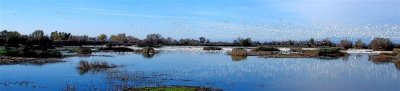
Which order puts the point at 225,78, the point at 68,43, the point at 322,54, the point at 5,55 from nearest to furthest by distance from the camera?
the point at 225,78 → the point at 5,55 → the point at 322,54 → the point at 68,43

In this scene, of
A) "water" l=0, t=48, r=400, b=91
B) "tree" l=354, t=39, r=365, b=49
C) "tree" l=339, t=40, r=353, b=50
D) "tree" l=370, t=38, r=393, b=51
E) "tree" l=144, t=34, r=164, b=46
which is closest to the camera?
"water" l=0, t=48, r=400, b=91

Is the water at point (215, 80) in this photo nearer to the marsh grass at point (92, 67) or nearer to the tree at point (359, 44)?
the marsh grass at point (92, 67)

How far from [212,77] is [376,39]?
49.9 m

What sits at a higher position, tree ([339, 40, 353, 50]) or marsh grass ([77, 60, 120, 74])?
tree ([339, 40, 353, 50])

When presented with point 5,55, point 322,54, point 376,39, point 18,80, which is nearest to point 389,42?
point 376,39

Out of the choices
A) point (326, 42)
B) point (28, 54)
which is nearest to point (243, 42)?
point (326, 42)

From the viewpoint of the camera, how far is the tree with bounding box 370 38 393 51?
218 ft

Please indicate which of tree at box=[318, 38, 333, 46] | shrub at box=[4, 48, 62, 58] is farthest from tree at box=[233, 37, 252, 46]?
shrub at box=[4, 48, 62, 58]

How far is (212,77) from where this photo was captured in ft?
82.3

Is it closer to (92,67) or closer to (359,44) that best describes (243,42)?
(359,44)

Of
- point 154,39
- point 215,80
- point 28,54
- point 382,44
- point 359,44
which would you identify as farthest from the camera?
point 154,39

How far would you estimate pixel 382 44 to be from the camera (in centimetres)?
6725

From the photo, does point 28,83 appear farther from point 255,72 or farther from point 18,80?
point 255,72

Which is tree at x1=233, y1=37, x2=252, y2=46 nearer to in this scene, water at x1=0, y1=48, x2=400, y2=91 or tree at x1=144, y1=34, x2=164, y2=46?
tree at x1=144, y1=34, x2=164, y2=46
